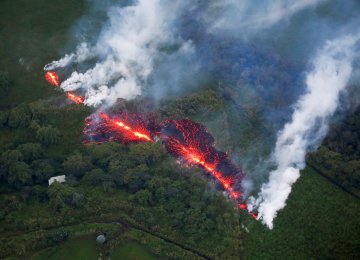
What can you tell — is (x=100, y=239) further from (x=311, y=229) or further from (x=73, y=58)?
(x=73, y=58)

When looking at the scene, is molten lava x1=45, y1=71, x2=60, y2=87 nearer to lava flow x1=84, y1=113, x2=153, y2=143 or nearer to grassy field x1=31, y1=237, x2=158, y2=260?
lava flow x1=84, y1=113, x2=153, y2=143

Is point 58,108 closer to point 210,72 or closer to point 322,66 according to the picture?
point 210,72

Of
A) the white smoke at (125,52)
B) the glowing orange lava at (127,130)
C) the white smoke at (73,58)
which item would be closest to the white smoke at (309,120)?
the glowing orange lava at (127,130)

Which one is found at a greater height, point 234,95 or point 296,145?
point 234,95

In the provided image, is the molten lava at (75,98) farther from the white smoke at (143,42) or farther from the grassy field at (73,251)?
the grassy field at (73,251)

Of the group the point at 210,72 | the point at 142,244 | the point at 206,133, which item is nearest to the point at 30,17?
the point at 210,72

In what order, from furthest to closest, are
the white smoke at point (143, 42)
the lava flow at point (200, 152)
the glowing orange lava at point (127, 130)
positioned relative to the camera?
the white smoke at point (143, 42) → the glowing orange lava at point (127, 130) → the lava flow at point (200, 152)
